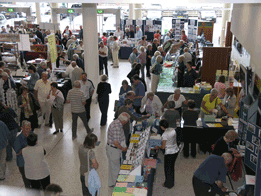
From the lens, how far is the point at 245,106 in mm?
6227

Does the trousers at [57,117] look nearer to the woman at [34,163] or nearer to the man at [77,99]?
the man at [77,99]

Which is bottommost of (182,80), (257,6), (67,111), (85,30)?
(67,111)

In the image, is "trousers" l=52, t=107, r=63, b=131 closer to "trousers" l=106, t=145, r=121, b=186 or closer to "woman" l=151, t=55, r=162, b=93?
"trousers" l=106, t=145, r=121, b=186

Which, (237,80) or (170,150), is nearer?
(170,150)

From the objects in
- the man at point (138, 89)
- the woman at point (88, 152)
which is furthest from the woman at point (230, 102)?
the woman at point (88, 152)

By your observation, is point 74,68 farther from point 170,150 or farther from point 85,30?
point 170,150

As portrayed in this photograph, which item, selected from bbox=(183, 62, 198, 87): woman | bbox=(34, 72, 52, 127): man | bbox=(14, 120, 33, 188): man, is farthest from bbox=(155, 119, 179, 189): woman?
bbox=(183, 62, 198, 87): woman

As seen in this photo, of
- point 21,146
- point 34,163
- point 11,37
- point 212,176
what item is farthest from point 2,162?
point 11,37

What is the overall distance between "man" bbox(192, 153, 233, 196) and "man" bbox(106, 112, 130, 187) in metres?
1.35

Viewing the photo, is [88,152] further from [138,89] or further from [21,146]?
[138,89]

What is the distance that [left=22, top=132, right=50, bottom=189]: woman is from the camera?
178 inches

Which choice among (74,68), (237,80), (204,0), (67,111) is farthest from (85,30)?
(204,0)

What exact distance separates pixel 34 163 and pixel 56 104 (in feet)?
10.0

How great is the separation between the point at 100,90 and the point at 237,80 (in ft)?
14.6
